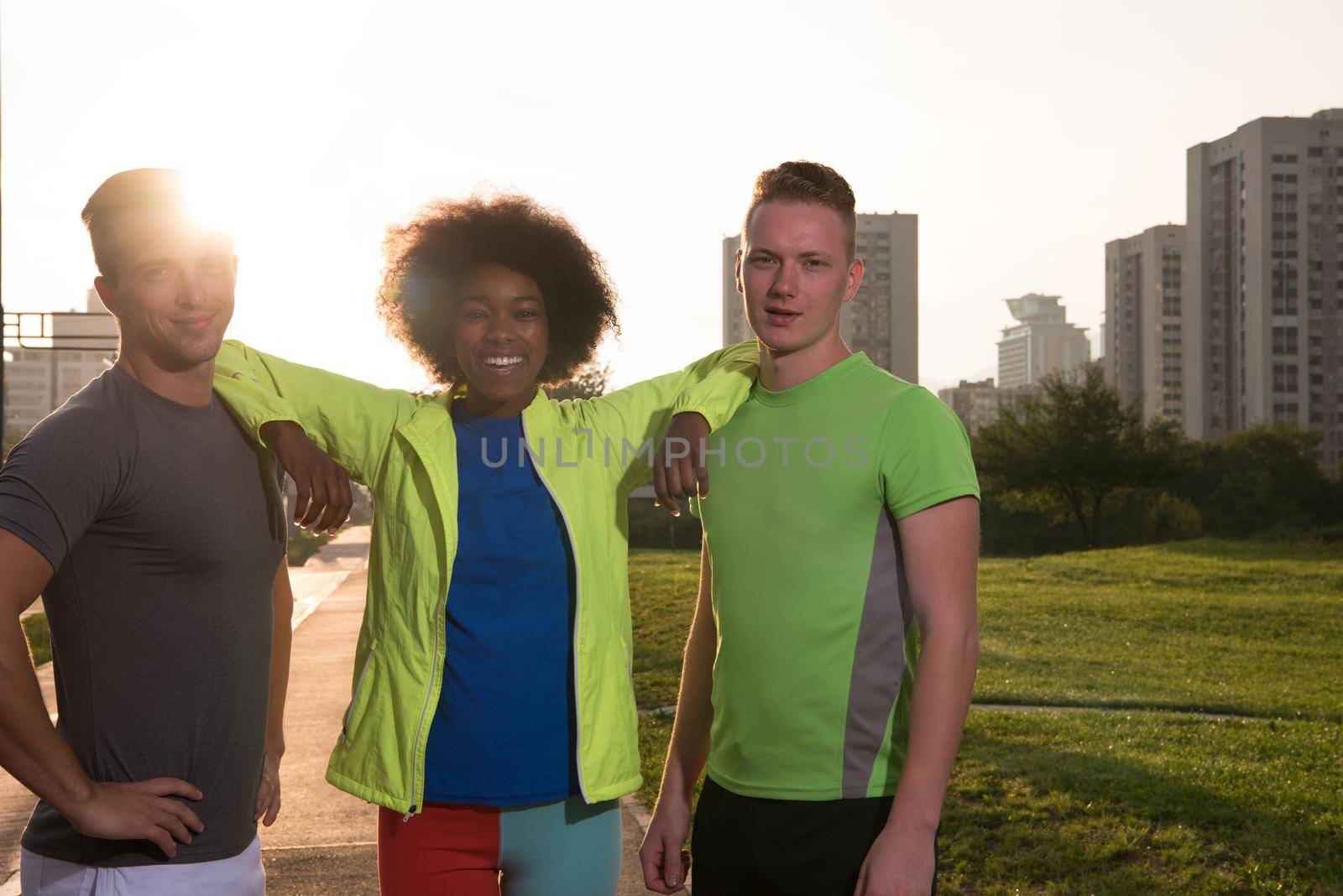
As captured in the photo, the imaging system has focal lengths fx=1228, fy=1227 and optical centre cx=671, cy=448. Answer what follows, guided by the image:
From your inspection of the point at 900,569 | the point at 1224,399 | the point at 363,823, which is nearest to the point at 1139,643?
the point at 363,823

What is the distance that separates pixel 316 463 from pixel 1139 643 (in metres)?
12.6

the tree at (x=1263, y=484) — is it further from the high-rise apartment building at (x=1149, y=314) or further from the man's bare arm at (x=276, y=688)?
the high-rise apartment building at (x=1149, y=314)

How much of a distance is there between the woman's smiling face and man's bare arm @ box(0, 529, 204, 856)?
96cm

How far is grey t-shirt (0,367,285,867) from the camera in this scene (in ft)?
7.25

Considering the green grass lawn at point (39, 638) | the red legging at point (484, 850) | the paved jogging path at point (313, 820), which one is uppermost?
the red legging at point (484, 850)

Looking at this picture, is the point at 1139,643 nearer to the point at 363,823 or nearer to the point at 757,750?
the point at 363,823

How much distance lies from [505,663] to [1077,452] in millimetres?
37350

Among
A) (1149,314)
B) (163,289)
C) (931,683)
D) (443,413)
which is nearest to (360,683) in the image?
(443,413)

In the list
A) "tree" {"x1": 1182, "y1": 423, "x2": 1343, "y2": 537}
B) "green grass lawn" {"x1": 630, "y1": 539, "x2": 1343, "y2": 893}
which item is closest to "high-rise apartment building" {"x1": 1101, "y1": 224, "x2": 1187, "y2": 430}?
"tree" {"x1": 1182, "y1": 423, "x2": 1343, "y2": 537}

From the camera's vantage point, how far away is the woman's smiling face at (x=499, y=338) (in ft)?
8.87

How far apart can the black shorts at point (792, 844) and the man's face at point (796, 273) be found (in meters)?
0.96

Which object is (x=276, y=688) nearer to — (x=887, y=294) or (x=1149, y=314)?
(x=887, y=294)

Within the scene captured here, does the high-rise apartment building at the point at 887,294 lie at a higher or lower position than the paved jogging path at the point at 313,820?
higher

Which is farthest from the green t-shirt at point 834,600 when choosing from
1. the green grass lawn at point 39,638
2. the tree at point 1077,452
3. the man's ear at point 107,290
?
the tree at point 1077,452
